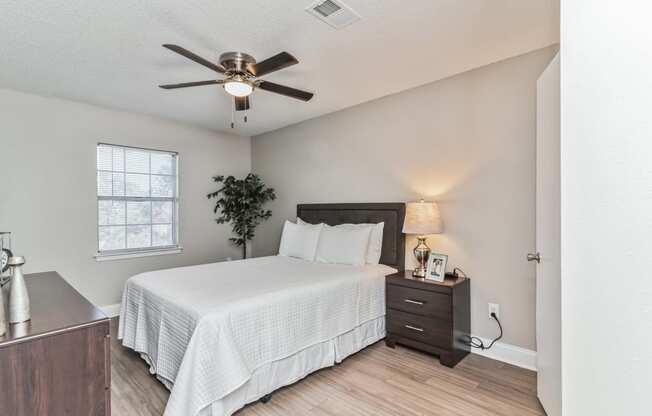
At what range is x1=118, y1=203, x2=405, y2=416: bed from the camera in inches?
73.6

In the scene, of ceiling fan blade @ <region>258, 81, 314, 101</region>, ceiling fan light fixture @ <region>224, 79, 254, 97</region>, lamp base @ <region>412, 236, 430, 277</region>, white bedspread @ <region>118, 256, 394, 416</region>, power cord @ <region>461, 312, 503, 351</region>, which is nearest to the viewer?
white bedspread @ <region>118, 256, 394, 416</region>

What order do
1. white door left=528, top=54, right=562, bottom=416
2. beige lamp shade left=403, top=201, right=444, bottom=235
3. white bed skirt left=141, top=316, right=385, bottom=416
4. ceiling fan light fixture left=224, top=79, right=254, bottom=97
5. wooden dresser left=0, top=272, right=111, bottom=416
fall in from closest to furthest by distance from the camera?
wooden dresser left=0, top=272, right=111, bottom=416, white door left=528, top=54, right=562, bottom=416, white bed skirt left=141, top=316, right=385, bottom=416, ceiling fan light fixture left=224, top=79, right=254, bottom=97, beige lamp shade left=403, top=201, right=444, bottom=235

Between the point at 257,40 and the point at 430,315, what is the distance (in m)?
2.50

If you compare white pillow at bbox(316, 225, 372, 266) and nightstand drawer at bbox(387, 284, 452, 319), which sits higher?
white pillow at bbox(316, 225, 372, 266)

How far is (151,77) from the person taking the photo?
3.01 metres

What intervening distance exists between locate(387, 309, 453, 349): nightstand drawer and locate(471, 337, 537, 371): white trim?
1.52ft

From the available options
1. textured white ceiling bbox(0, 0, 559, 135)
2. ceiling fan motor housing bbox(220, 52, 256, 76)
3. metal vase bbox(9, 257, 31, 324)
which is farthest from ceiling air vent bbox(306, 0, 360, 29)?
metal vase bbox(9, 257, 31, 324)

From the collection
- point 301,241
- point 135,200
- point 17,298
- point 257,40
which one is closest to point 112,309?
point 135,200

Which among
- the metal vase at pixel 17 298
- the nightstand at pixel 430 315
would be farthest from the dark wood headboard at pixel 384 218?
the metal vase at pixel 17 298

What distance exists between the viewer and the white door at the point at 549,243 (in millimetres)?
1719

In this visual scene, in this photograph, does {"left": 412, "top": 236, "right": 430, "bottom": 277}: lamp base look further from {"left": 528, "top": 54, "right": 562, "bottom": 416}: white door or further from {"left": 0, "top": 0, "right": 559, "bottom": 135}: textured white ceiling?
{"left": 0, "top": 0, "right": 559, "bottom": 135}: textured white ceiling

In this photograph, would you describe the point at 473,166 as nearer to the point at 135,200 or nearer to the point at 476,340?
the point at 476,340

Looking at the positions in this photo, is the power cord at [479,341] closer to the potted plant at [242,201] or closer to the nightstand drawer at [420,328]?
the nightstand drawer at [420,328]

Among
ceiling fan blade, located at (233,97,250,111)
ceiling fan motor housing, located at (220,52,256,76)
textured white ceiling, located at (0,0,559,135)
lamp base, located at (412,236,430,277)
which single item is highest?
textured white ceiling, located at (0,0,559,135)
